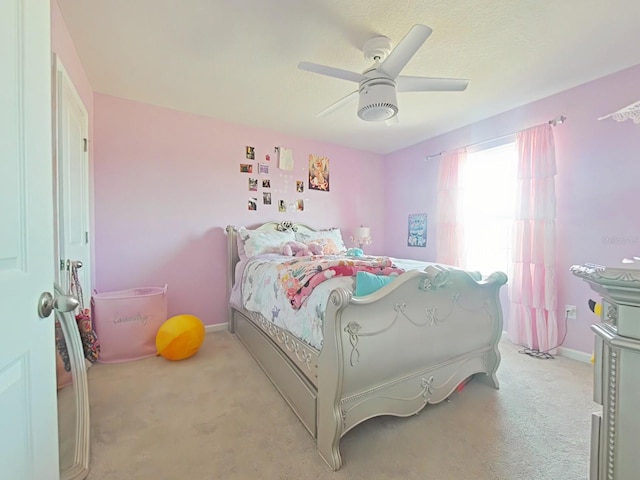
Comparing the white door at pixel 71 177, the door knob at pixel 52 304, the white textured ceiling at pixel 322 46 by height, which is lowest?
the door knob at pixel 52 304

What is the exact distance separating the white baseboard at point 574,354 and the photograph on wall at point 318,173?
10.1 feet

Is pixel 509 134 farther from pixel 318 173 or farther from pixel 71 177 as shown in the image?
pixel 71 177

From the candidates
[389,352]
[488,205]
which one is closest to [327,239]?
[488,205]

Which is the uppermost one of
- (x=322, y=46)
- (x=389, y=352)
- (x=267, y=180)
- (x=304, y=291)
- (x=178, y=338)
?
(x=322, y=46)

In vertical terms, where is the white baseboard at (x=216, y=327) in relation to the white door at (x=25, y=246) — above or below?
below

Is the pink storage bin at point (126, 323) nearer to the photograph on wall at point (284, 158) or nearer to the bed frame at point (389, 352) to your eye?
the bed frame at point (389, 352)

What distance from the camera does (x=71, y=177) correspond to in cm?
195

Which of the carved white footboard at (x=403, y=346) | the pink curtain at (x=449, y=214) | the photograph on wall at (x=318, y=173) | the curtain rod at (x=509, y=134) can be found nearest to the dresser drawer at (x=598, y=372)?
the carved white footboard at (x=403, y=346)

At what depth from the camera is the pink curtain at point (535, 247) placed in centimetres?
256

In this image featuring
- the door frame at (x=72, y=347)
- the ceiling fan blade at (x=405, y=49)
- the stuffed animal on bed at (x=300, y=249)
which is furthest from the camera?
the stuffed animal on bed at (x=300, y=249)

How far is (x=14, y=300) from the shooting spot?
1.98 feet

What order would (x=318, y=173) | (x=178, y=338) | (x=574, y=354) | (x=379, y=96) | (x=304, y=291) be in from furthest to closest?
(x=318, y=173) < (x=574, y=354) < (x=178, y=338) < (x=379, y=96) < (x=304, y=291)

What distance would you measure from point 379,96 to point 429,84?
1.26 feet

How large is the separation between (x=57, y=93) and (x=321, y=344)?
2.10 metres
